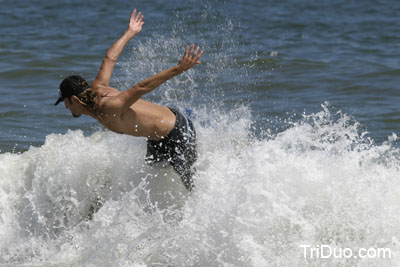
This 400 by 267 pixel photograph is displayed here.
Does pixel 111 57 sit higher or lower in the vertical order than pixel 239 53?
higher

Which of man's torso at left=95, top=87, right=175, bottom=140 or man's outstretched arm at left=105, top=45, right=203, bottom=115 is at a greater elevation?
man's outstretched arm at left=105, top=45, right=203, bottom=115

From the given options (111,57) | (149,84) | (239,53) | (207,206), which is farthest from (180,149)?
(239,53)

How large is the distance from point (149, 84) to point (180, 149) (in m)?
1.00

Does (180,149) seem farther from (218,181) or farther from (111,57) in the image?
(111,57)

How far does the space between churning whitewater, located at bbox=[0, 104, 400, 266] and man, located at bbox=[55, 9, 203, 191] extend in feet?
0.69

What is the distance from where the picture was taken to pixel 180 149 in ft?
19.2

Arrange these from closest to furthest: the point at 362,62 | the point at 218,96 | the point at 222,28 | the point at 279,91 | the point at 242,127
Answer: the point at 242,127
the point at 218,96
the point at 279,91
the point at 362,62
the point at 222,28

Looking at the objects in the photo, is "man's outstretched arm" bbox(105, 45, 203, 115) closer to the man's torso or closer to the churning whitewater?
the man's torso

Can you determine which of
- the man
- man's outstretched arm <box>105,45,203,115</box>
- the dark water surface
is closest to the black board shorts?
the man

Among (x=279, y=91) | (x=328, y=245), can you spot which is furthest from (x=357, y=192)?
(x=279, y=91)

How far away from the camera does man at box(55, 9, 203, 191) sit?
5088mm

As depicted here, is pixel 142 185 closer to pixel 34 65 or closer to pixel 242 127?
pixel 242 127

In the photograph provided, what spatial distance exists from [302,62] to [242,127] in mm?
5408

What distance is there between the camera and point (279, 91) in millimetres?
10445
